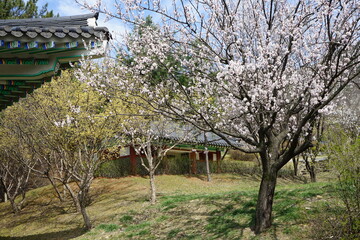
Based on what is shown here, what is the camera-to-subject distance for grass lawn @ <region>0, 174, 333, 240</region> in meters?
8.74

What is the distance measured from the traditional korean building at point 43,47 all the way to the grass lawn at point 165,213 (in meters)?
5.58

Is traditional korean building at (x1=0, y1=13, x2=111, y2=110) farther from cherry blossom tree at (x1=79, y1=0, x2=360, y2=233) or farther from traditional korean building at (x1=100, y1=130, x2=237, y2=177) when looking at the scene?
traditional korean building at (x1=100, y1=130, x2=237, y2=177)

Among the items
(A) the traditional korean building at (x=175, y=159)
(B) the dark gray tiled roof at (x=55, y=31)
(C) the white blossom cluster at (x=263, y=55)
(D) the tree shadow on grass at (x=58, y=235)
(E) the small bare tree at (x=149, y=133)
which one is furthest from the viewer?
(A) the traditional korean building at (x=175, y=159)

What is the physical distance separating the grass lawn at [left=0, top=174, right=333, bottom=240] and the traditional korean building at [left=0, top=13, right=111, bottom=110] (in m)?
5.58

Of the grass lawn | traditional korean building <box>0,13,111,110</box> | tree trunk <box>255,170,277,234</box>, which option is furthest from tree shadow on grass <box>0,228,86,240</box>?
traditional korean building <box>0,13,111,110</box>

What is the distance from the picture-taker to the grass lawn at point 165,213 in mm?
8742

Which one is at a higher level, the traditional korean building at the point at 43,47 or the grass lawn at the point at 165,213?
the traditional korean building at the point at 43,47

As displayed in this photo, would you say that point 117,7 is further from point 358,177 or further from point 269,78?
point 358,177

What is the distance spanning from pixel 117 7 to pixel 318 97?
5174mm

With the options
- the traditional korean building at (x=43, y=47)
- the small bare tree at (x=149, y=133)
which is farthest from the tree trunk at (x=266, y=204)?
the small bare tree at (x=149, y=133)

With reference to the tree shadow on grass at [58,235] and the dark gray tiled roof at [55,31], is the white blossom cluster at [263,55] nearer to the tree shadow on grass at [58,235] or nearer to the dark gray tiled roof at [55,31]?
the dark gray tiled roof at [55,31]

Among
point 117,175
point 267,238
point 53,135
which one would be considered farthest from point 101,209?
point 267,238

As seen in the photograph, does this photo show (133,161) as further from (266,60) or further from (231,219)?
(266,60)

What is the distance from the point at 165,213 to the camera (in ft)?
41.9
